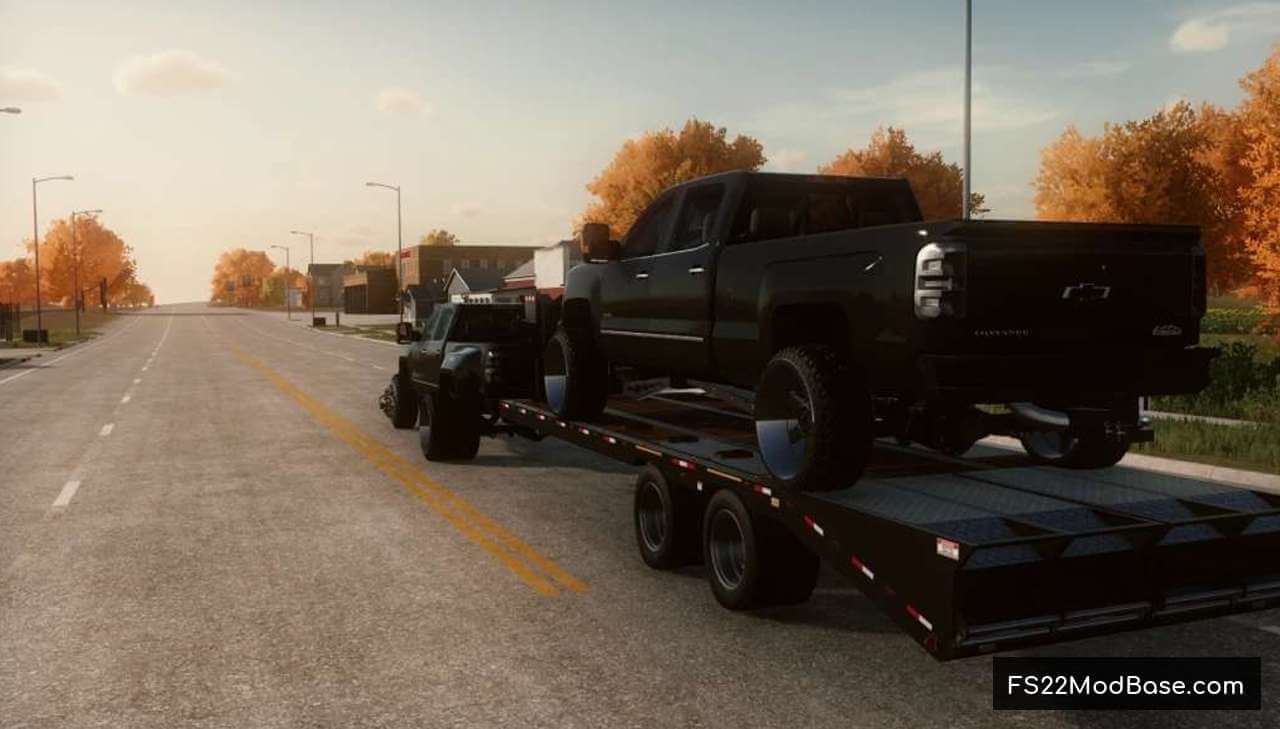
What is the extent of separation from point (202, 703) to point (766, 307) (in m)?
3.64

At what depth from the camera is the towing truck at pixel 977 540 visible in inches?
169

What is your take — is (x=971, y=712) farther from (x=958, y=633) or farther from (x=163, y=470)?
(x=163, y=470)

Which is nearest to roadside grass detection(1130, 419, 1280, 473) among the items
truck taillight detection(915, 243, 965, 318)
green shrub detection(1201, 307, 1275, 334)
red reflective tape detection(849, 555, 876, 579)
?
truck taillight detection(915, 243, 965, 318)

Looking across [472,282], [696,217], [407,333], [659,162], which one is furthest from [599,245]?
[472,282]

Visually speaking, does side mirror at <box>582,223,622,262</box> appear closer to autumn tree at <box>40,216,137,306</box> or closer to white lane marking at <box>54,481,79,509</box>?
white lane marking at <box>54,481,79,509</box>

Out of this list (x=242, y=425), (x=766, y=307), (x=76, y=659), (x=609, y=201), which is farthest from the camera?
(x=609, y=201)

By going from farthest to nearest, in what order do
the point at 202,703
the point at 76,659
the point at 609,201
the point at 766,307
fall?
1. the point at 609,201
2. the point at 766,307
3. the point at 76,659
4. the point at 202,703

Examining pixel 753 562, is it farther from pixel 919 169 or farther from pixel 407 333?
pixel 919 169

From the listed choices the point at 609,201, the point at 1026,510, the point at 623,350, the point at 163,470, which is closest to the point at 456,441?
the point at 163,470

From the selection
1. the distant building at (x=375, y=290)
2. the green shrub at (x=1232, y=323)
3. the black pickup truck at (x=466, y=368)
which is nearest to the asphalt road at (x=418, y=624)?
the black pickup truck at (x=466, y=368)

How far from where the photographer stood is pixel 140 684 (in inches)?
204

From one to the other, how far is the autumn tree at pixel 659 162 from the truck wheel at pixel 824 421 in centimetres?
7457

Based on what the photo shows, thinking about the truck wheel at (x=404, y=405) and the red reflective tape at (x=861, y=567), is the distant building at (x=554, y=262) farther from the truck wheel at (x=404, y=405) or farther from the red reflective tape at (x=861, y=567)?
the red reflective tape at (x=861, y=567)

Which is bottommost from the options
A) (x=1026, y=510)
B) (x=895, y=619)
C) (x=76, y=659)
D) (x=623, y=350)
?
(x=76, y=659)
